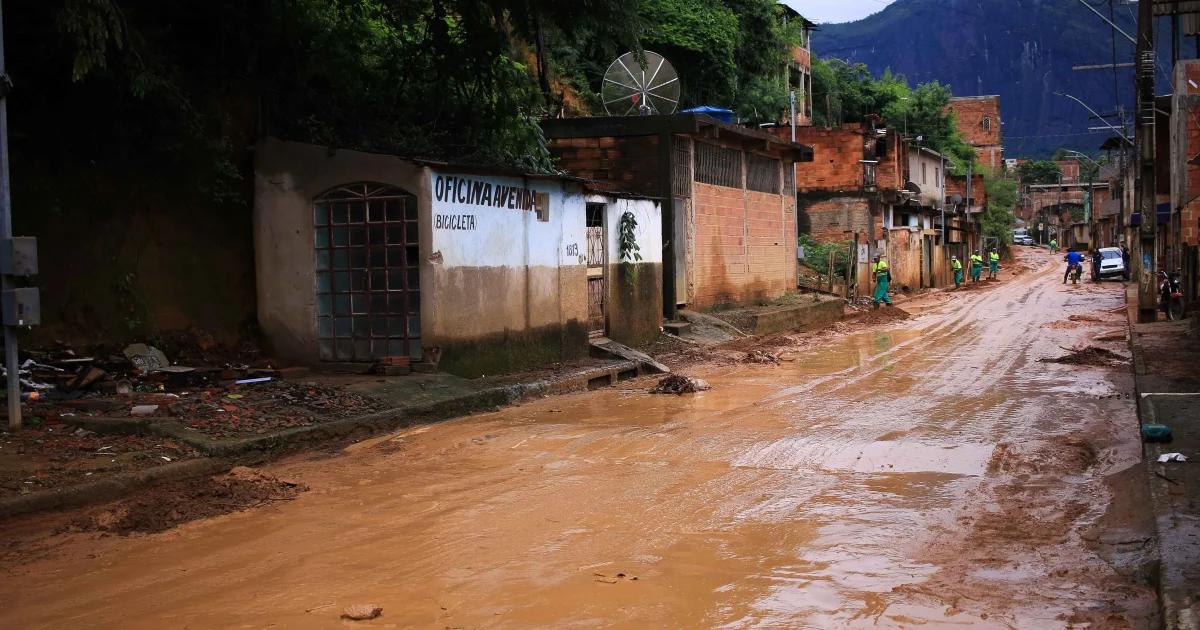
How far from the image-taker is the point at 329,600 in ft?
17.5

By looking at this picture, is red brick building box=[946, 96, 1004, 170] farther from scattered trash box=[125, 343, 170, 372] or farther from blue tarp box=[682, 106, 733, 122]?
scattered trash box=[125, 343, 170, 372]

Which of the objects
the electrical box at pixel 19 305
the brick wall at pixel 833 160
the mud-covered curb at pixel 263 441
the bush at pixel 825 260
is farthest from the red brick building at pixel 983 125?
the electrical box at pixel 19 305

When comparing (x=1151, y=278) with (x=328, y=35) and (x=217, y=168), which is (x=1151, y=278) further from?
(x=217, y=168)

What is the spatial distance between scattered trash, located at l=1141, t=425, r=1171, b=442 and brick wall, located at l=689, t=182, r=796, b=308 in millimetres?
14735

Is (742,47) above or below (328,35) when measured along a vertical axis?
above

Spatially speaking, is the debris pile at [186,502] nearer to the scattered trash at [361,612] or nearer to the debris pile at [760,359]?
the scattered trash at [361,612]

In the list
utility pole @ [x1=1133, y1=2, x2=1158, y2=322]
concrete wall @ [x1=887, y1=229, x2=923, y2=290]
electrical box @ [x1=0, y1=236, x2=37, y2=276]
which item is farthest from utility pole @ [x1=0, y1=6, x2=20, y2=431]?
concrete wall @ [x1=887, y1=229, x2=923, y2=290]

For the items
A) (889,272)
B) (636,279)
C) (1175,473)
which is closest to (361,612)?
(1175,473)

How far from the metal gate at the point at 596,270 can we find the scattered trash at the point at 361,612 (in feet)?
39.6

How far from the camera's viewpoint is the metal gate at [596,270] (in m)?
17.3

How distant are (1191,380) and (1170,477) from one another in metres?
5.15

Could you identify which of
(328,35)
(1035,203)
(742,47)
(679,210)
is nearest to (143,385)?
(328,35)

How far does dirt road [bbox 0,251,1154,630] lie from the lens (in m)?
5.15

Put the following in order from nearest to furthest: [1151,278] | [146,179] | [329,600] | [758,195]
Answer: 1. [329,600]
2. [146,179]
3. [1151,278]
4. [758,195]
